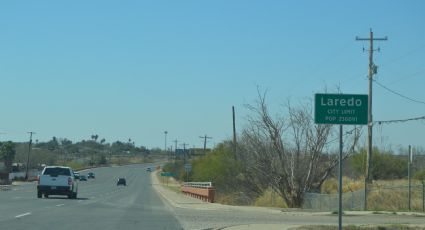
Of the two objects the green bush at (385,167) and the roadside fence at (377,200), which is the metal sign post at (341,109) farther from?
the green bush at (385,167)

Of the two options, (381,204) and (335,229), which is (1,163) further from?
(335,229)

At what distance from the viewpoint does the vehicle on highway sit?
41.8 meters

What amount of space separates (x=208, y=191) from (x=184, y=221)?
55.8 feet

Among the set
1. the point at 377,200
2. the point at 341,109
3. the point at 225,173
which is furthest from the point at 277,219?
the point at 225,173

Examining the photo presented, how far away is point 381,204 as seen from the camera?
128ft

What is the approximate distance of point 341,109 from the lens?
14961 mm

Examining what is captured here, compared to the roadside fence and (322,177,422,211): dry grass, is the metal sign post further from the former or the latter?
(322,177,422,211): dry grass

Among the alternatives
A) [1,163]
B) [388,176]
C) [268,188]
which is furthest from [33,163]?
[268,188]

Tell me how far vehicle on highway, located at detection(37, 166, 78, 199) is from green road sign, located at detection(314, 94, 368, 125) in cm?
2892

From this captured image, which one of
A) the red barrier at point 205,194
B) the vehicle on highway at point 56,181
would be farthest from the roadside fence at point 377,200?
the vehicle on highway at point 56,181

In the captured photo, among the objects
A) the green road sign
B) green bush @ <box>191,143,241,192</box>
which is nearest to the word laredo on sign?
the green road sign

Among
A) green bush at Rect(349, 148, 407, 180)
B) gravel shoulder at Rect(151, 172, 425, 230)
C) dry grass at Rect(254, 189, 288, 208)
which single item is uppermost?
green bush at Rect(349, 148, 407, 180)

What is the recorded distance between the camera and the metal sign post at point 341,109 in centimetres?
1493

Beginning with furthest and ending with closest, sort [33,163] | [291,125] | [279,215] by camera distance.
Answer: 1. [33,163]
2. [291,125]
3. [279,215]
